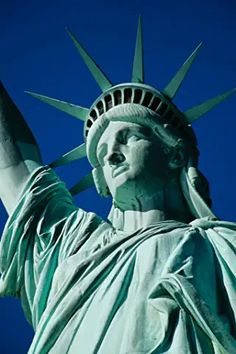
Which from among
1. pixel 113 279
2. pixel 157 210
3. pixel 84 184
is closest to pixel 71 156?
pixel 84 184

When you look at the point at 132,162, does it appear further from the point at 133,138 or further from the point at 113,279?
the point at 113,279

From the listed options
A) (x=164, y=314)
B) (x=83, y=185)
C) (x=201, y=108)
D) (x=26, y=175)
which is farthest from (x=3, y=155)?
(x=164, y=314)

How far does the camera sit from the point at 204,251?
30.9 ft

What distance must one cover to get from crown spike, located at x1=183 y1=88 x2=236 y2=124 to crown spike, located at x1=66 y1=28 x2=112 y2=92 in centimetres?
88

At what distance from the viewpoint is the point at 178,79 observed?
1116cm

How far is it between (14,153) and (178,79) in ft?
6.11

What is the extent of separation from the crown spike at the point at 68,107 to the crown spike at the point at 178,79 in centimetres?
87

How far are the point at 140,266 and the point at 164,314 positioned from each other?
0.75m

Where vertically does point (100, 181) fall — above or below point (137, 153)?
below

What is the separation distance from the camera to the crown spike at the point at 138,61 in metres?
11.2

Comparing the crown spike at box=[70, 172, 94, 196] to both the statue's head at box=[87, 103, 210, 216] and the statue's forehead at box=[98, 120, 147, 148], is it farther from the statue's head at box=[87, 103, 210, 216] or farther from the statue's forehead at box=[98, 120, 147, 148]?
the statue's forehead at box=[98, 120, 147, 148]

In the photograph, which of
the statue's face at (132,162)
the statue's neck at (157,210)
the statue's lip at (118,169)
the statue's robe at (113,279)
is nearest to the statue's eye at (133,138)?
the statue's face at (132,162)

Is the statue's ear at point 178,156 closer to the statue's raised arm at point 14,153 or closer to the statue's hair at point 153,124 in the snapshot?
the statue's hair at point 153,124

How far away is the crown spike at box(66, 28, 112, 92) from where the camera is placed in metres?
11.2
